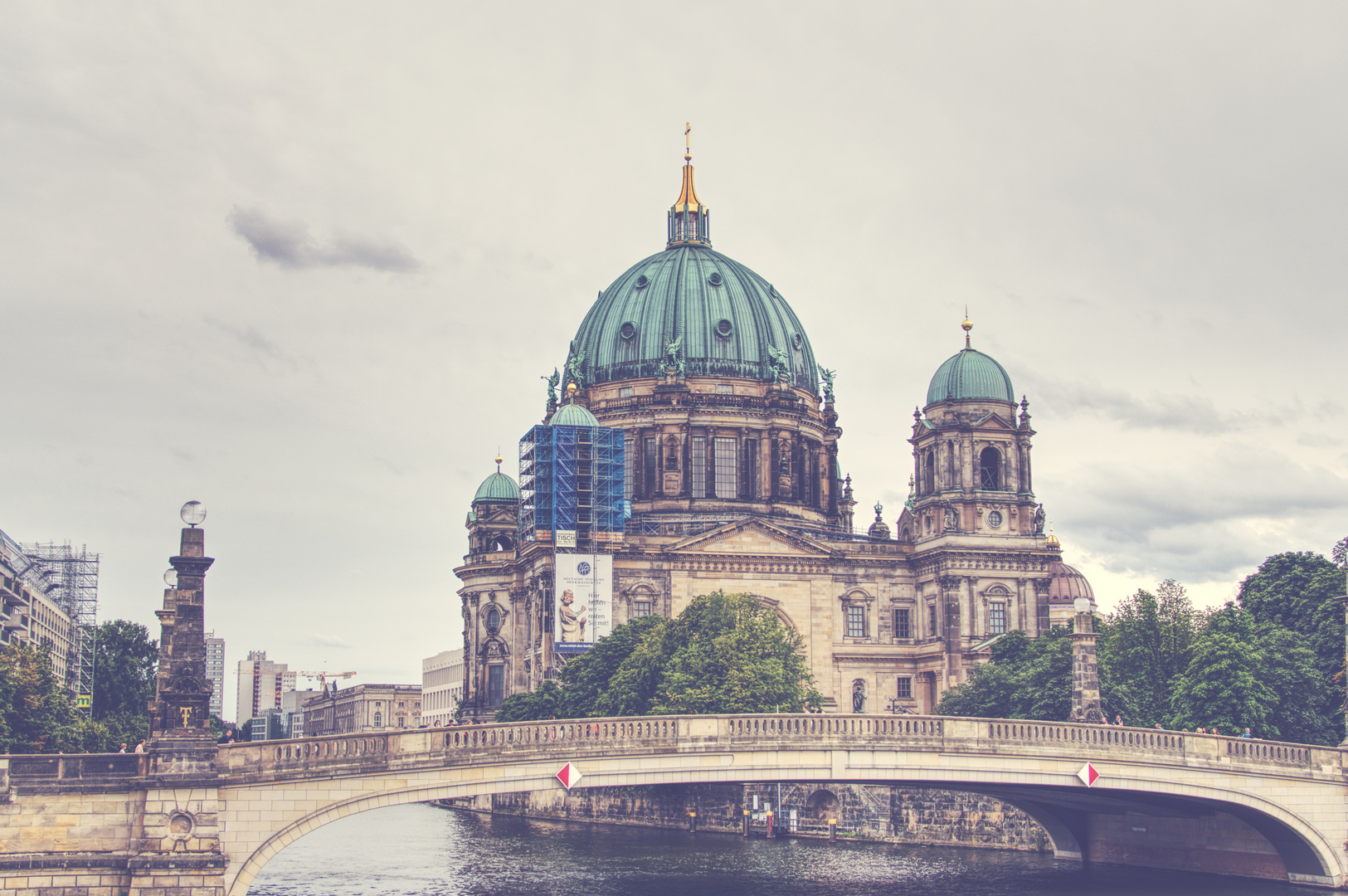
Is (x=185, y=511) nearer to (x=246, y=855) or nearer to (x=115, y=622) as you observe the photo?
(x=246, y=855)

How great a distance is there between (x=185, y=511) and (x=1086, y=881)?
135 feet

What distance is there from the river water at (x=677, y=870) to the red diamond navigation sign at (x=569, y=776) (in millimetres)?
15860

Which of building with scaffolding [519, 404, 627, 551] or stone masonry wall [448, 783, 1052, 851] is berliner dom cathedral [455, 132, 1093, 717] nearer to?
building with scaffolding [519, 404, 627, 551]

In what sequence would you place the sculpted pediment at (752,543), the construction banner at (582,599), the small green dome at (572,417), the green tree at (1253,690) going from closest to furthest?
the green tree at (1253,690) < the construction banner at (582,599) < the sculpted pediment at (752,543) < the small green dome at (572,417)

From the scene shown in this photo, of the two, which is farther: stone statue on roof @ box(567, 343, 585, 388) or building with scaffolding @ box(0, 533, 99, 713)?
stone statue on roof @ box(567, 343, 585, 388)

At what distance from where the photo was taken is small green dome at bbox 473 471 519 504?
148212 mm

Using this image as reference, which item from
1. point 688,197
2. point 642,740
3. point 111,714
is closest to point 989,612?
point 688,197

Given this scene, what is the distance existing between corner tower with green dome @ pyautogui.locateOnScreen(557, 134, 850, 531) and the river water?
119ft

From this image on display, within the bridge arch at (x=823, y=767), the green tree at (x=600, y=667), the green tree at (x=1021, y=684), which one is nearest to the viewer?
the bridge arch at (x=823, y=767)

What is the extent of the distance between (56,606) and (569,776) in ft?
352

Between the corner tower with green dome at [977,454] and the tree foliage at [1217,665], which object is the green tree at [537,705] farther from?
the corner tower with green dome at [977,454]

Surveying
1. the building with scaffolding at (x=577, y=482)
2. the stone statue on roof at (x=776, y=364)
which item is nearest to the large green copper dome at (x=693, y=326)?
the stone statue on roof at (x=776, y=364)

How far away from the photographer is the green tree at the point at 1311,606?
8481 centimetres

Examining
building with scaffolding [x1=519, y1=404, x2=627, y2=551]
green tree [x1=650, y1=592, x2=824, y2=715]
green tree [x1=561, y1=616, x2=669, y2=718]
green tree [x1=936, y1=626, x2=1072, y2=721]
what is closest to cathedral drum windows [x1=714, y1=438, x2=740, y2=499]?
building with scaffolding [x1=519, y1=404, x2=627, y2=551]
